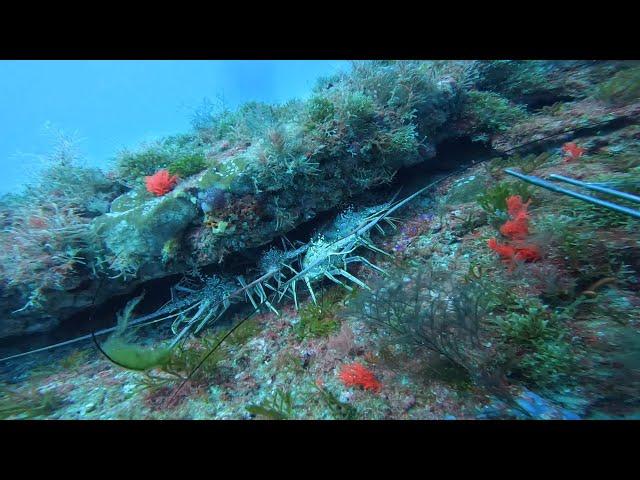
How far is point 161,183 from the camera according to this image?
144 inches

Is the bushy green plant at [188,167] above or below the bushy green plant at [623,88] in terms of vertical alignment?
above

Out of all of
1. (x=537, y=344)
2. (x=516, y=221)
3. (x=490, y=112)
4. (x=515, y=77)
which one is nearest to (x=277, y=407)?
(x=537, y=344)

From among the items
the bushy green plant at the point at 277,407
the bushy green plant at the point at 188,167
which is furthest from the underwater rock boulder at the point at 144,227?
the bushy green plant at the point at 277,407

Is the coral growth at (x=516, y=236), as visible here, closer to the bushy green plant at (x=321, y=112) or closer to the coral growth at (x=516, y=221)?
the coral growth at (x=516, y=221)

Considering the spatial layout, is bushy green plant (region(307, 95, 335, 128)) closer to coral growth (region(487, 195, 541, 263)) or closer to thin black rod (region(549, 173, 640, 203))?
coral growth (region(487, 195, 541, 263))

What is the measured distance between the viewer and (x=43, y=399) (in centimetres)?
314

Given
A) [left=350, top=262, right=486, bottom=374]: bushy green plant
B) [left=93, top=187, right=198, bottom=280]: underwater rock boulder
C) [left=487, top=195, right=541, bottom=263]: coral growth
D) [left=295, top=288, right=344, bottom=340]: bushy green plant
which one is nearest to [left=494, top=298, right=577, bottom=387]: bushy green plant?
[left=350, top=262, right=486, bottom=374]: bushy green plant

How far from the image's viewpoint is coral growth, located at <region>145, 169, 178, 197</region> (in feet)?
11.9

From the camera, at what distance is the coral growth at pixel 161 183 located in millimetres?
3633

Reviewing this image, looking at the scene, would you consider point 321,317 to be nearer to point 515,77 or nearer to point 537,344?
point 537,344

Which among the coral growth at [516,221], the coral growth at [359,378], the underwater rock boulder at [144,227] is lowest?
the coral growth at [359,378]

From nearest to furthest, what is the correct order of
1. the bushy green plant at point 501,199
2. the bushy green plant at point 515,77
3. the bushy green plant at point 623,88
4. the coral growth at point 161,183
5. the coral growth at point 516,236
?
the coral growth at point 516,236 < the bushy green plant at point 501,199 < the coral growth at point 161,183 < the bushy green plant at point 623,88 < the bushy green plant at point 515,77

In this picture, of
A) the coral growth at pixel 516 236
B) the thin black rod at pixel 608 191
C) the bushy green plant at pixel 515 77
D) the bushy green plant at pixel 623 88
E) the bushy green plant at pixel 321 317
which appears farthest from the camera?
the bushy green plant at pixel 515 77
